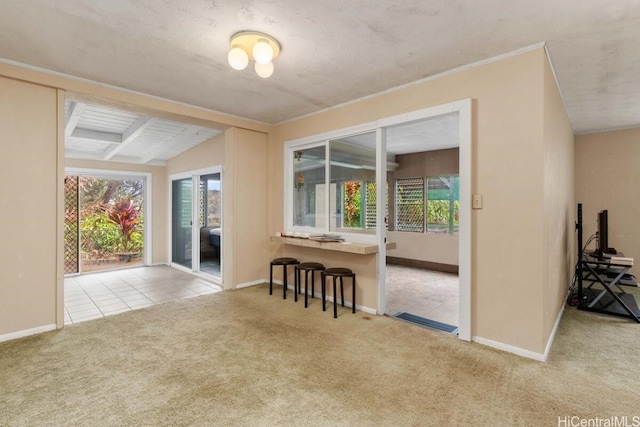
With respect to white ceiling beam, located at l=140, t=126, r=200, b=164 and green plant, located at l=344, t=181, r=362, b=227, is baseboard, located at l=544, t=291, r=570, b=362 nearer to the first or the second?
green plant, located at l=344, t=181, r=362, b=227

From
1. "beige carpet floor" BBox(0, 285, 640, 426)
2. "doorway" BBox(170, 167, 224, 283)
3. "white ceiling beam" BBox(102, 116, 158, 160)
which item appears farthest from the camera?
"doorway" BBox(170, 167, 224, 283)

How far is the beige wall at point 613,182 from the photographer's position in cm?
480

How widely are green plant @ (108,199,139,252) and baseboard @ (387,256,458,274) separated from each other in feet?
20.3

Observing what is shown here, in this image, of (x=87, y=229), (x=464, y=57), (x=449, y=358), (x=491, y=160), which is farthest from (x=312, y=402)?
(x=87, y=229)

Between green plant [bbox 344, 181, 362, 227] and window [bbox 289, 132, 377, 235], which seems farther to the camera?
green plant [bbox 344, 181, 362, 227]

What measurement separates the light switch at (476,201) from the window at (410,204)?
3875 millimetres

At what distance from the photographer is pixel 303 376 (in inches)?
87.7

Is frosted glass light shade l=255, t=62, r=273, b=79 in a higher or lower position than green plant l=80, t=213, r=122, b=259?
higher

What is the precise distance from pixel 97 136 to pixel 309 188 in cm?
357

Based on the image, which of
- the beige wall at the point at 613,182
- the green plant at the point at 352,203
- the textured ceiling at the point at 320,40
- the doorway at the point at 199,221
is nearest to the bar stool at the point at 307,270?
the green plant at the point at 352,203

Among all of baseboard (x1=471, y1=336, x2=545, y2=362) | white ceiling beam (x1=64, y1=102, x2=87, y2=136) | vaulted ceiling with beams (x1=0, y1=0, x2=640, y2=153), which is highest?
vaulted ceiling with beams (x1=0, y1=0, x2=640, y2=153)

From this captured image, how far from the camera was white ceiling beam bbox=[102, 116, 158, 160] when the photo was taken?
4438 mm

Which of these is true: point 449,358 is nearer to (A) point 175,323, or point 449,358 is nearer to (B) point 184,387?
(B) point 184,387

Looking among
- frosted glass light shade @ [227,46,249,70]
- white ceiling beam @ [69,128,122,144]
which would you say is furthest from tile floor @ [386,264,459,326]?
white ceiling beam @ [69,128,122,144]
